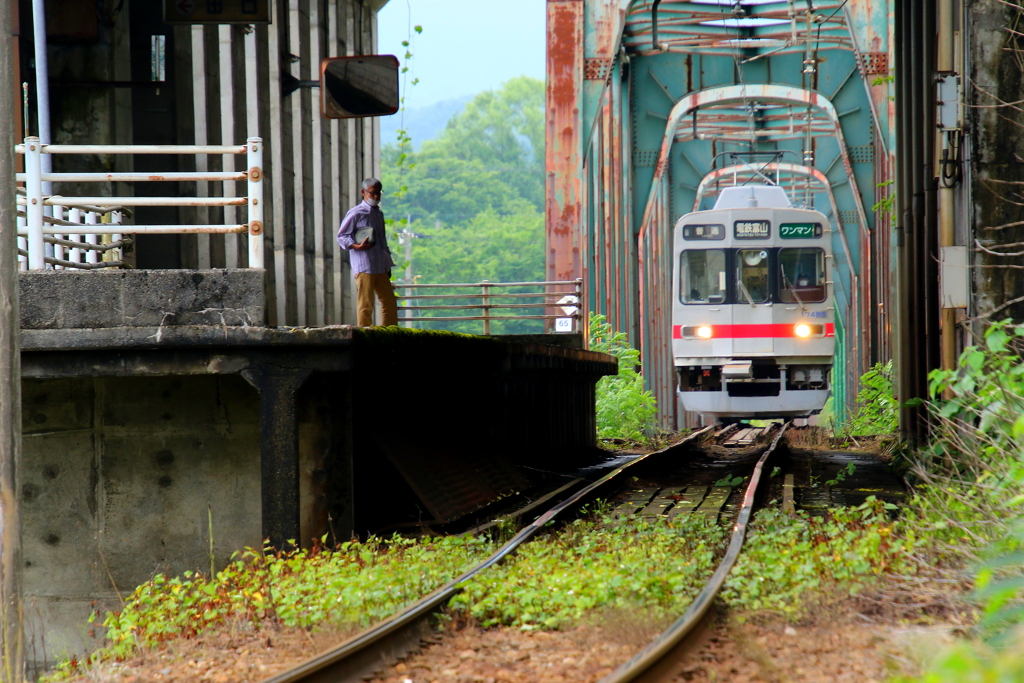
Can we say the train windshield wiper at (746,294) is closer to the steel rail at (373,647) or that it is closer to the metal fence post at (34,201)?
the steel rail at (373,647)

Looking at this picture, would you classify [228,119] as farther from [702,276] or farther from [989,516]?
[989,516]

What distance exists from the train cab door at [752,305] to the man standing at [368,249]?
988 centimetres

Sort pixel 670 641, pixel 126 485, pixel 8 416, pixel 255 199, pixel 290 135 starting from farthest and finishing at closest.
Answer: pixel 290 135
pixel 126 485
pixel 255 199
pixel 8 416
pixel 670 641

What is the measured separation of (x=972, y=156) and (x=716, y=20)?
56.6 feet

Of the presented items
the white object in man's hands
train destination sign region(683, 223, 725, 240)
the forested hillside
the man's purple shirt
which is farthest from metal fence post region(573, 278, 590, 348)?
the forested hillside

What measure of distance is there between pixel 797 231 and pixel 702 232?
1639 millimetres

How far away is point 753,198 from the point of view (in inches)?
769

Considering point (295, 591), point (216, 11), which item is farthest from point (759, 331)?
point (295, 591)

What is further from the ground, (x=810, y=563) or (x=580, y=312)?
(x=580, y=312)

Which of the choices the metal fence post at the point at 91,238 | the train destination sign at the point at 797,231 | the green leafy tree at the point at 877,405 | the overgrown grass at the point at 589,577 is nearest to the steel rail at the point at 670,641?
the overgrown grass at the point at 589,577

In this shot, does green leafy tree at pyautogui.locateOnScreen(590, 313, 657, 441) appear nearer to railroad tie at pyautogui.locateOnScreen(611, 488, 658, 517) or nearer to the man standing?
railroad tie at pyautogui.locateOnScreen(611, 488, 658, 517)

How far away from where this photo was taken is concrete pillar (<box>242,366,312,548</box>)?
708cm

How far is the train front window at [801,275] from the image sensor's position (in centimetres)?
1900

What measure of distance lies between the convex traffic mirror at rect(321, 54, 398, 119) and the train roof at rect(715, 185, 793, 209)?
9854 millimetres
